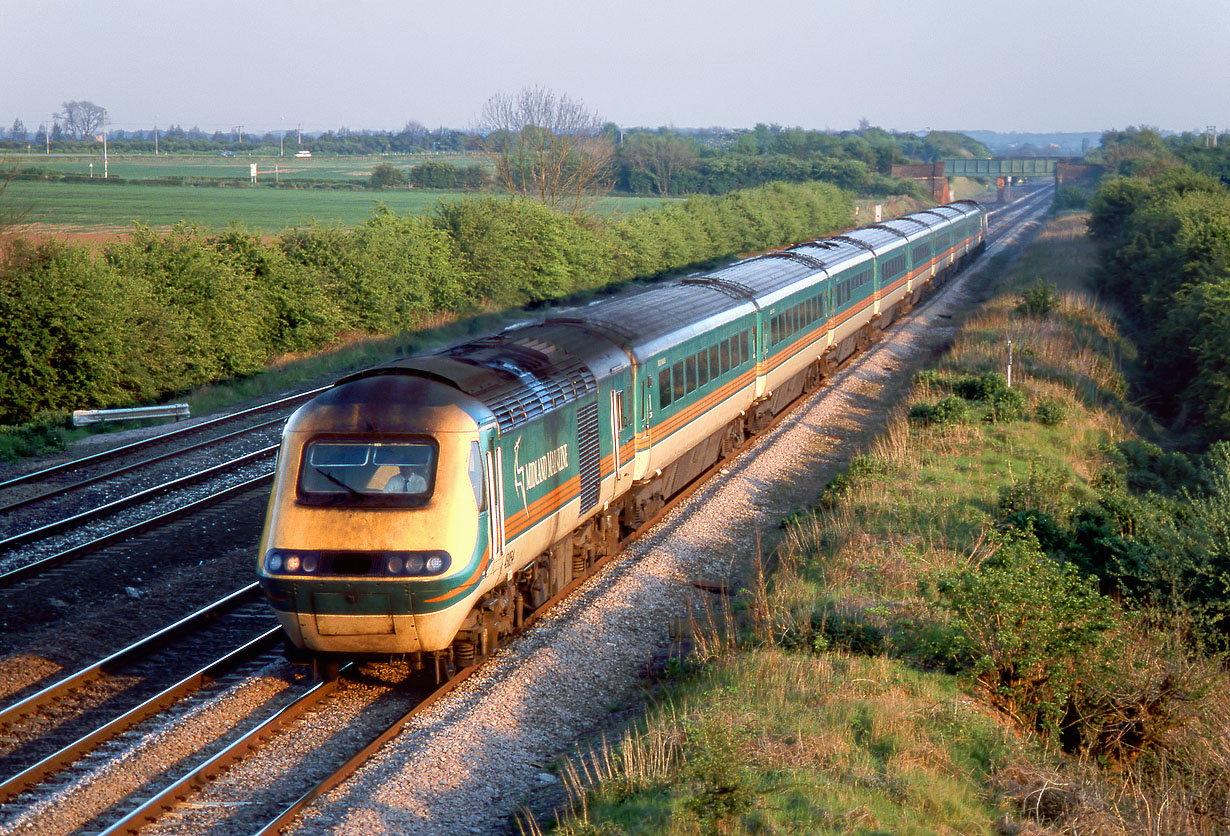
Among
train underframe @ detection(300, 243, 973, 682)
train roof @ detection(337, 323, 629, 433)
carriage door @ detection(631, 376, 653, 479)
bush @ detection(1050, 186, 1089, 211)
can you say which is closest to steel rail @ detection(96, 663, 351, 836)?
train underframe @ detection(300, 243, 973, 682)

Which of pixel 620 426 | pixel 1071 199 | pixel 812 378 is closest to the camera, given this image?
pixel 620 426

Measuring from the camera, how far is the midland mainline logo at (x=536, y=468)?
36.0 ft

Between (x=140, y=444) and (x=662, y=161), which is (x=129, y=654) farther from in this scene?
(x=662, y=161)

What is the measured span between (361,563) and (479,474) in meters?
1.31

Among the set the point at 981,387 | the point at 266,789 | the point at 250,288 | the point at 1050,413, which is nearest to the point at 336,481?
the point at 266,789

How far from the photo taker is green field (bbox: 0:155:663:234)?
58.2 meters

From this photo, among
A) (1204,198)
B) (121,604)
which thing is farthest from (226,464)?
(1204,198)

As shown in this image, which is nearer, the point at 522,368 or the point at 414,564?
the point at 414,564

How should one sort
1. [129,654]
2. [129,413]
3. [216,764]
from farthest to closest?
[129,413] < [129,654] < [216,764]

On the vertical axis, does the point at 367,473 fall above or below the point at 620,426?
above

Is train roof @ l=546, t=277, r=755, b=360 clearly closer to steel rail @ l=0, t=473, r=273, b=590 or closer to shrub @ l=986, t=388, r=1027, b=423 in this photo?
shrub @ l=986, t=388, r=1027, b=423

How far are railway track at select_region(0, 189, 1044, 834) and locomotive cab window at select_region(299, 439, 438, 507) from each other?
192 centimetres

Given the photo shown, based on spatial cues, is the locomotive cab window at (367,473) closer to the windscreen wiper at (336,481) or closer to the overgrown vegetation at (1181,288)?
the windscreen wiper at (336,481)

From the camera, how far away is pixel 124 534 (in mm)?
15375
